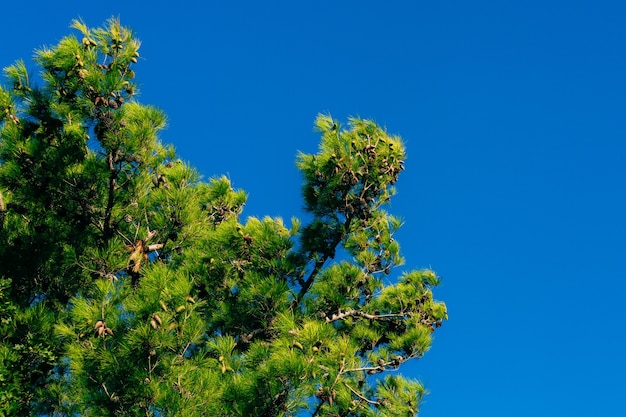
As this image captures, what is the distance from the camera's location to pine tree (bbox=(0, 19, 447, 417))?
3510 mm

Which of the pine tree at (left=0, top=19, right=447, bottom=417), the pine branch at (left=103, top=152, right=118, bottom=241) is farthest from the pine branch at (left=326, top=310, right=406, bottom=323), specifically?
the pine branch at (left=103, top=152, right=118, bottom=241)

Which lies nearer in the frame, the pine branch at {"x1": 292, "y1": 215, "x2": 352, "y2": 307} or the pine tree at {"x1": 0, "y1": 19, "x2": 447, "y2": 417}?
the pine tree at {"x1": 0, "y1": 19, "x2": 447, "y2": 417}

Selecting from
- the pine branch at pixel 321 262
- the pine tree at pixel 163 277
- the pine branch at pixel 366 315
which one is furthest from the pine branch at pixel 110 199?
the pine branch at pixel 366 315

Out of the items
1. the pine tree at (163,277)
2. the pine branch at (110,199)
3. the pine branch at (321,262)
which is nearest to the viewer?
the pine tree at (163,277)

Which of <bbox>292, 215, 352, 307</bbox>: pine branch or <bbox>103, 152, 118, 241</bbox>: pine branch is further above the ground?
<bbox>292, 215, 352, 307</bbox>: pine branch

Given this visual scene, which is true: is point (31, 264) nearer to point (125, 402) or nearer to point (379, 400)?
point (125, 402)

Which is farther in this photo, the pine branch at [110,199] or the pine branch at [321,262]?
the pine branch at [321,262]

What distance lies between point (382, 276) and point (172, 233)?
6.68 feet

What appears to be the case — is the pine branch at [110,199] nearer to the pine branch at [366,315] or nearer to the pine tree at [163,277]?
the pine tree at [163,277]

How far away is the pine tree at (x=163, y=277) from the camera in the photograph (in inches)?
138

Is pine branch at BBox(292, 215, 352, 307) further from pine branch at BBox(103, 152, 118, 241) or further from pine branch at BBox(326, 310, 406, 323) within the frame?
pine branch at BBox(103, 152, 118, 241)

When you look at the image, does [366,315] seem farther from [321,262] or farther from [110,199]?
[110,199]

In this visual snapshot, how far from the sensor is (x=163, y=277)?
3523 mm

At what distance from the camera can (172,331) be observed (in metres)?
3.49
